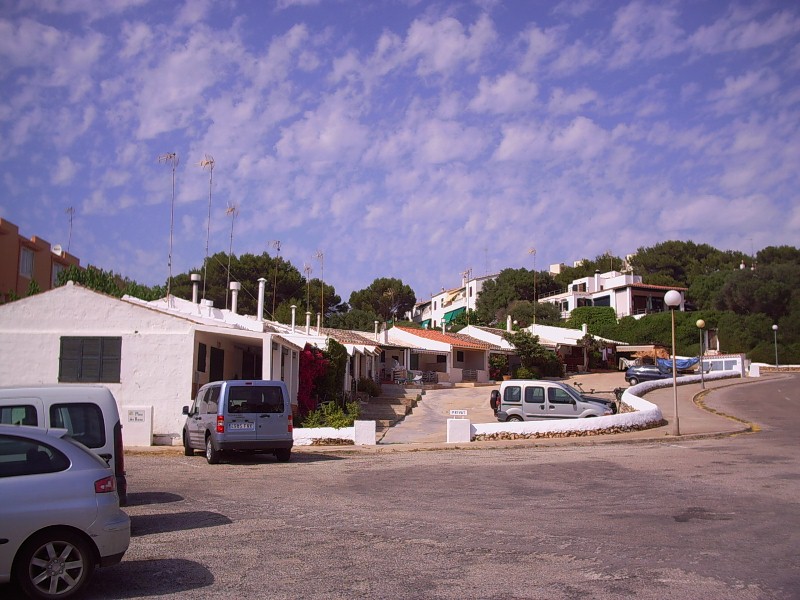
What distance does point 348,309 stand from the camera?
82.5m

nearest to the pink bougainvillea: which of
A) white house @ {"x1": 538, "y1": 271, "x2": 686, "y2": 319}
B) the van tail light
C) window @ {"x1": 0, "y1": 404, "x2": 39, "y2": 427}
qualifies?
window @ {"x1": 0, "y1": 404, "x2": 39, "y2": 427}

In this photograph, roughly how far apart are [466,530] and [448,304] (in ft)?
314

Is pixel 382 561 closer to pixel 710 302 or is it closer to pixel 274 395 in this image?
pixel 274 395

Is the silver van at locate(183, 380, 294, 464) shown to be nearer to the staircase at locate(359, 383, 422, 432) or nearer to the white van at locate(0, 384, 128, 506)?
the white van at locate(0, 384, 128, 506)

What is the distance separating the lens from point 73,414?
29.4 ft

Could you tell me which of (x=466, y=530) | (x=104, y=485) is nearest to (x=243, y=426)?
(x=466, y=530)

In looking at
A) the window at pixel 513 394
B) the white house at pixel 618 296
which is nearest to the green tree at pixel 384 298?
the white house at pixel 618 296

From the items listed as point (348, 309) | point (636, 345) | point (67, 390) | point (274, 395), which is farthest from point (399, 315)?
point (67, 390)

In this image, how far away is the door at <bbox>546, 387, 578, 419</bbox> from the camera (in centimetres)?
2453

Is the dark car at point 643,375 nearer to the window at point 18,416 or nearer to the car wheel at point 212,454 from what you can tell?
the car wheel at point 212,454

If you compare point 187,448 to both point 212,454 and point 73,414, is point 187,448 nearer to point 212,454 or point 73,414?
point 212,454

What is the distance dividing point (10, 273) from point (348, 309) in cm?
4697

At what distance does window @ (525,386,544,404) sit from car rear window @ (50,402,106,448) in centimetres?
1782

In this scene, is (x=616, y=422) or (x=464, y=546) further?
(x=616, y=422)
